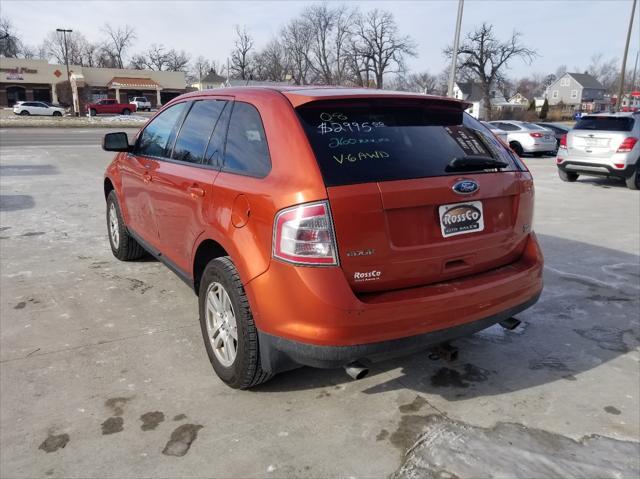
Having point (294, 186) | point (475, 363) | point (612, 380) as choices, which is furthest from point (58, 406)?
point (612, 380)

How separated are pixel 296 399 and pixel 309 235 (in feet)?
3.69

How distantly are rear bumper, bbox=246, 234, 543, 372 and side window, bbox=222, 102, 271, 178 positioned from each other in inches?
24.2

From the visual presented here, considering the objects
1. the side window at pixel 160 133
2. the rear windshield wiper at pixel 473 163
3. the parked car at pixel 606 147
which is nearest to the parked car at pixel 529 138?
the parked car at pixel 606 147

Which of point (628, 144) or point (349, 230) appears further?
point (628, 144)

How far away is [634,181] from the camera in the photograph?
1177cm

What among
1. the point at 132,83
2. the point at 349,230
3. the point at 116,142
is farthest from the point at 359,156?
the point at 132,83

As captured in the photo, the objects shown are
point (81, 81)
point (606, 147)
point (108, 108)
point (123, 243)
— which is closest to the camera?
point (123, 243)

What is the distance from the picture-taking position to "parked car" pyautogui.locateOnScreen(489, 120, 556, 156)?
20156 millimetres

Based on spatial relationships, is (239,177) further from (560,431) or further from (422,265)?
(560,431)

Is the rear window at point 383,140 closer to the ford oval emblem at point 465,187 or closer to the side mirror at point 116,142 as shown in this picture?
the ford oval emblem at point 465,187

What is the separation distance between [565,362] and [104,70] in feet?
232

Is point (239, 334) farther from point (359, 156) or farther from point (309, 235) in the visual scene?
point (359, 156)

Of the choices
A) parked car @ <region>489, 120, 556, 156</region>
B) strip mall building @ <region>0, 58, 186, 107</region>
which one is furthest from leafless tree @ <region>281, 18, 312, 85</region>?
parked car @ <region>489, 120, 556, 156</region>

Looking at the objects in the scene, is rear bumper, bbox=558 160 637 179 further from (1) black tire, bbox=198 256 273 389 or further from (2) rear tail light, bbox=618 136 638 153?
(1) black tire, bbox=198 256 273 389
